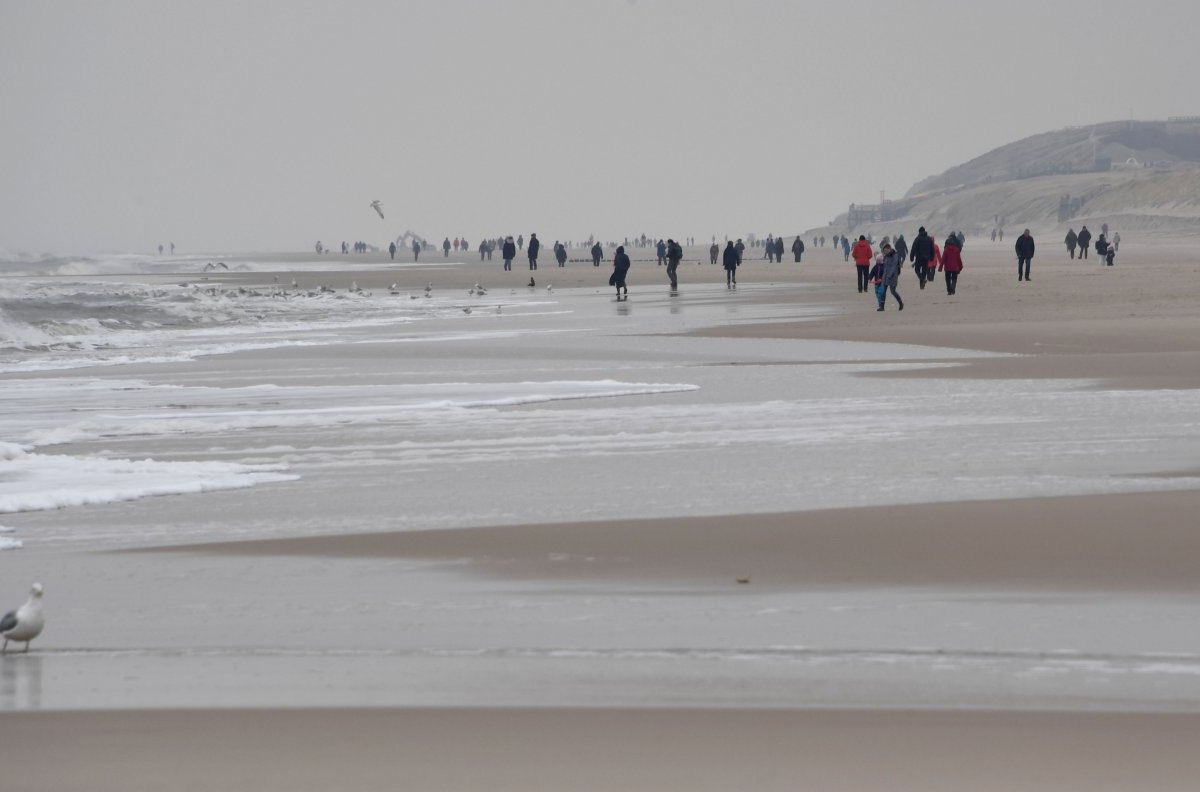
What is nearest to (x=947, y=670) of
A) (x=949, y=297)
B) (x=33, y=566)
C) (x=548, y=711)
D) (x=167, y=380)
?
(x=548, y=711)

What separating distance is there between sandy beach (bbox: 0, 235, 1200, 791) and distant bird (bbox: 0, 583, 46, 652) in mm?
116

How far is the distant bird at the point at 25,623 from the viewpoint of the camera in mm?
6613

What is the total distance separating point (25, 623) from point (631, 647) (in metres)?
2.28

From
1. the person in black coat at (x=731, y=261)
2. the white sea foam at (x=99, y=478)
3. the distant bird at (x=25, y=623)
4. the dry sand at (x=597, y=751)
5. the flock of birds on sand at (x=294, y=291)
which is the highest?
the distant bird at (x=25, y=623)

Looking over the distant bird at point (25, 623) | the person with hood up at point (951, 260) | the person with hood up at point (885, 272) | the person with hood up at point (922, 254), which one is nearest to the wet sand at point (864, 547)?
the distant bird at point (25, 623)

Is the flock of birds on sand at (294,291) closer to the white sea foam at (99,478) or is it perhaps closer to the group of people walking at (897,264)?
the group of people walking at (897,264)

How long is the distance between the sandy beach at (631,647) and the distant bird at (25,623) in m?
0.12

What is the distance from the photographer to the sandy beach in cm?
519

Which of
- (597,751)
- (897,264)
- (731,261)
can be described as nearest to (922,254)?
(897,264)

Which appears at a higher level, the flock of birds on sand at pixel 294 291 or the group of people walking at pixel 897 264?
the group of people walking at pixel 897 264

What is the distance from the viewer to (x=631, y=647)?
670cm

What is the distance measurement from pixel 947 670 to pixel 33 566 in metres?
4.60

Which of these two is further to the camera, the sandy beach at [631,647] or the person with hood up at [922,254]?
the person with hood up at [922,254]

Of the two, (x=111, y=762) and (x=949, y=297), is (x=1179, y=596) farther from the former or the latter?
(x=949, y=297)
